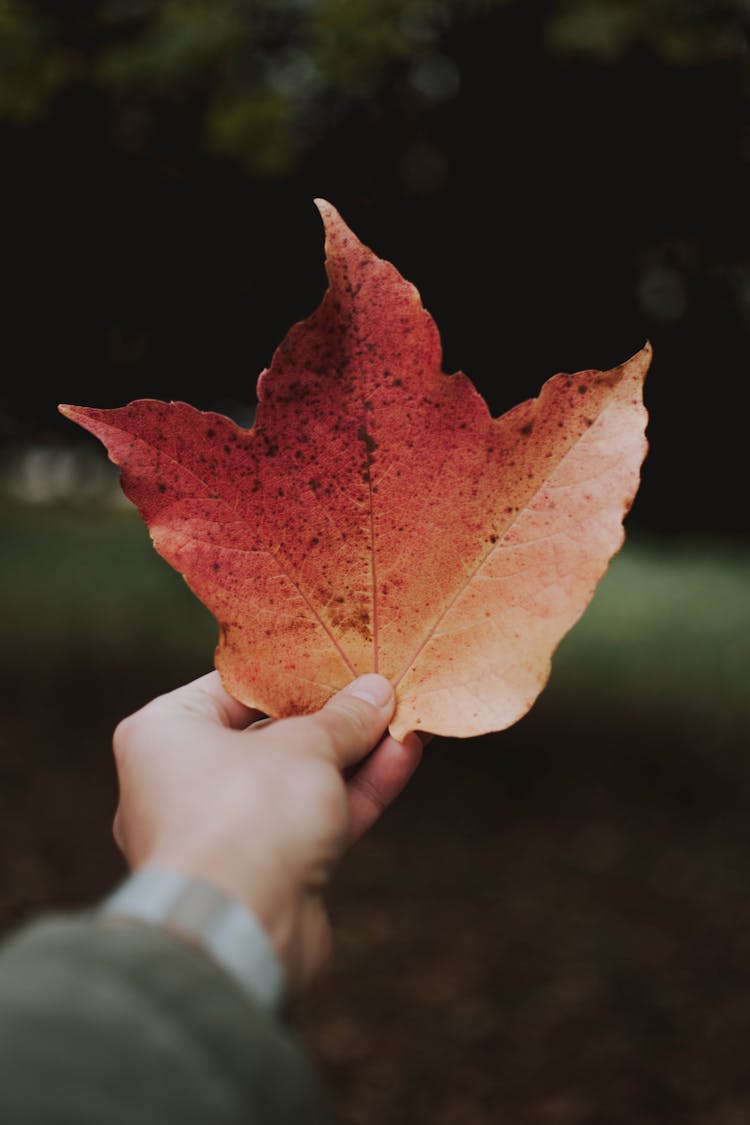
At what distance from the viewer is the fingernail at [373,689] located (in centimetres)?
94

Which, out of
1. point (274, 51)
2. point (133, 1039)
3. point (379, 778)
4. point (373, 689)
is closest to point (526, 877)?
point (274, 51)

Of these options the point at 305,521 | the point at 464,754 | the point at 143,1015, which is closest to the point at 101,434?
the point at 305,521

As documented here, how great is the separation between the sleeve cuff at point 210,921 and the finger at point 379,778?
0.83 feet

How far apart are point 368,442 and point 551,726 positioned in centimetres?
557

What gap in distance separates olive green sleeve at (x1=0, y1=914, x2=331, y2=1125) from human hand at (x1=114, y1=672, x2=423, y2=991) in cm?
10

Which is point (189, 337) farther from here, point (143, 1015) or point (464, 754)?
point (143, 1015)

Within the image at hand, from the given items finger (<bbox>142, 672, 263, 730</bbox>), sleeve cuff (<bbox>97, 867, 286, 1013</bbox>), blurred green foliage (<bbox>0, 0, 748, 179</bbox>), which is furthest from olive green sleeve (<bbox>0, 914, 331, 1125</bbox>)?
blurred green foliage (<bbox>0, 0, 748, 179</bbox>)

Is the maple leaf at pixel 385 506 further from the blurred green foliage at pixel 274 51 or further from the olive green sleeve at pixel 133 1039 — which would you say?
the blurred green foliage at pixel 274 51

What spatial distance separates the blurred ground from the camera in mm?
3828

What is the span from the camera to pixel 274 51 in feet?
13.5

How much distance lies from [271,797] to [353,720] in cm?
11

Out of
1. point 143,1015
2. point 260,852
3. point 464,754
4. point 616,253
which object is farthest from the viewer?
point 464,754

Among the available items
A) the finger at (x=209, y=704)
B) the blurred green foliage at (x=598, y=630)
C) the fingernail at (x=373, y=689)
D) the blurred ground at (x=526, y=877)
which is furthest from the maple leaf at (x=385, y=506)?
the blurred green foliage at (x=598, y=630)

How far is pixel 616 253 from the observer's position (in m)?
4.05
